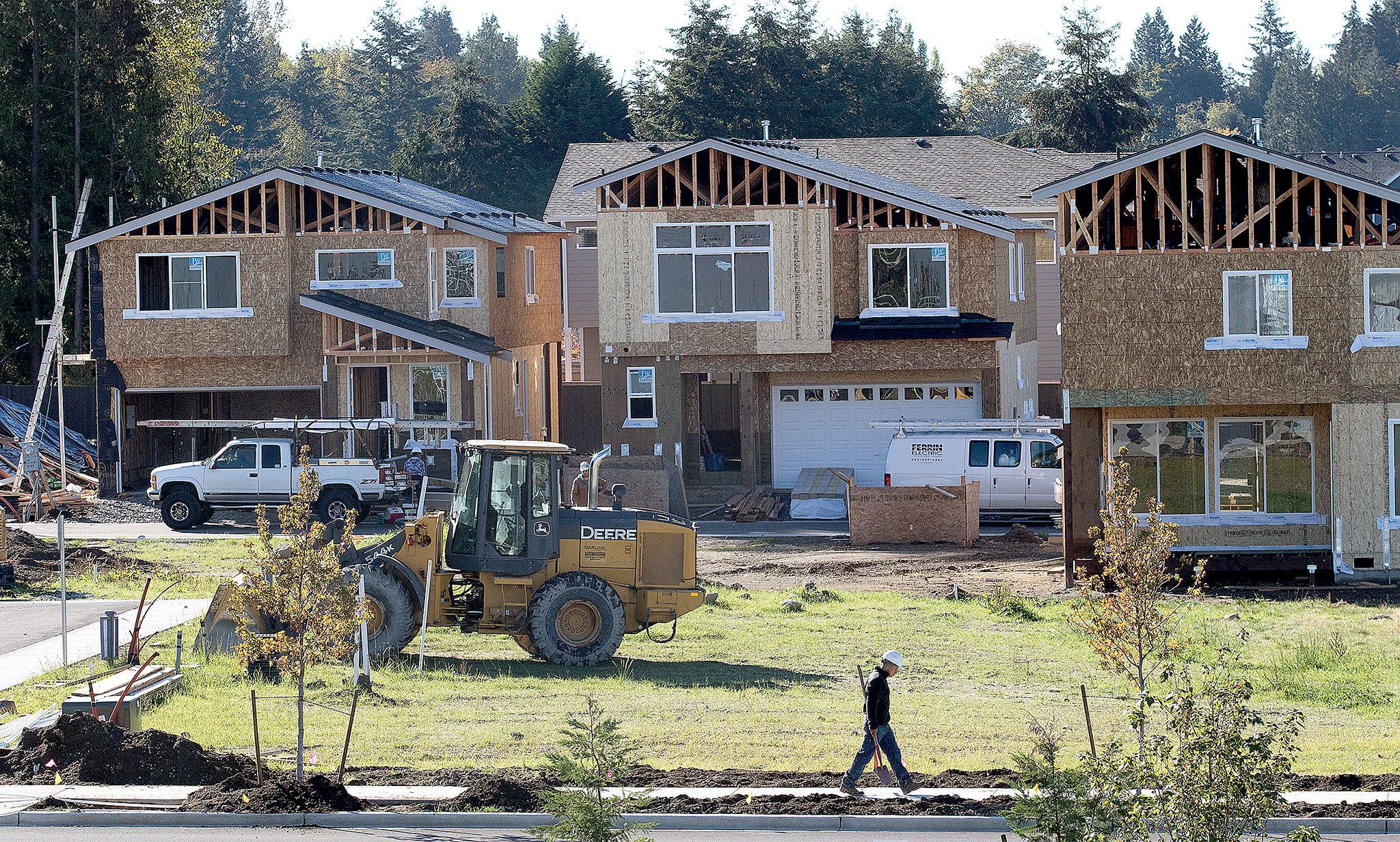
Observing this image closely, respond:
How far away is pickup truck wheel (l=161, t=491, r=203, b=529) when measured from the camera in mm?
32656

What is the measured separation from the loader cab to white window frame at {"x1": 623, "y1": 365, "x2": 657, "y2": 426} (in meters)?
18.3

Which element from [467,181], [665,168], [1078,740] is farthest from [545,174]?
[1078,740]

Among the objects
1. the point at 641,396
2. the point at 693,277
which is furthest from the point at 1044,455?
the point at 641,396

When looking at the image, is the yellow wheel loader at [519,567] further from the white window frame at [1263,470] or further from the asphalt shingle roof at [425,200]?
the asphalt shingle roof at [425,200]

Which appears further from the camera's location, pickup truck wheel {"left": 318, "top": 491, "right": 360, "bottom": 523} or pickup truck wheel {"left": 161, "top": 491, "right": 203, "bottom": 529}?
pickup truck wheel {"left": 161, "top": 491, "right": 203, "bottom": 529}

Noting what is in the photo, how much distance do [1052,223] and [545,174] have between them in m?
33.7

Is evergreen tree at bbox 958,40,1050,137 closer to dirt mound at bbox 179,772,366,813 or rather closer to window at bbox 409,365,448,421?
window at bbox 409,365,448,421

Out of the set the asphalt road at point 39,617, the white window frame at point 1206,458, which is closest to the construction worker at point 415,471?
the asphalt road at point 39,617

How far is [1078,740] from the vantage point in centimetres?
1388

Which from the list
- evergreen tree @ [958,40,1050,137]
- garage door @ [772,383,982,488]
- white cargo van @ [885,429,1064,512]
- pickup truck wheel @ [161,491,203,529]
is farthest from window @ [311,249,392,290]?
evergreen tree @ [958,40,1050,137]

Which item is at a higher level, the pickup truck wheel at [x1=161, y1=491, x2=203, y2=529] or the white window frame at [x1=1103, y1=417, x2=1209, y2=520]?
the white window frame at [x1=1103, y1=417, x2=1209, y2=520]

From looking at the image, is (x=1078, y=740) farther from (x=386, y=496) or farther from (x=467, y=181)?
(x=467, y=181)

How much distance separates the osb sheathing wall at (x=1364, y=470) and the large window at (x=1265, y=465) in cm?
77

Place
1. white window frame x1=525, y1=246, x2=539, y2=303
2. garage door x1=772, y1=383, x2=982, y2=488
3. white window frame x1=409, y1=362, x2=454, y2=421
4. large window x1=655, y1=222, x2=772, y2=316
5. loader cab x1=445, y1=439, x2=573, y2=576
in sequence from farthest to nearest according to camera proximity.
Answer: white window frame x1=525, y1=246, x2=539, y2=303, garage door x1=772, y1=383, x2=982, y2=488, white window frame x1=409, y1=362, x2=454, y2=421, large window x1=655, y1=222, x2=772, y2=316, loader cab x1=445, y1=439, x2=573, y2=576
